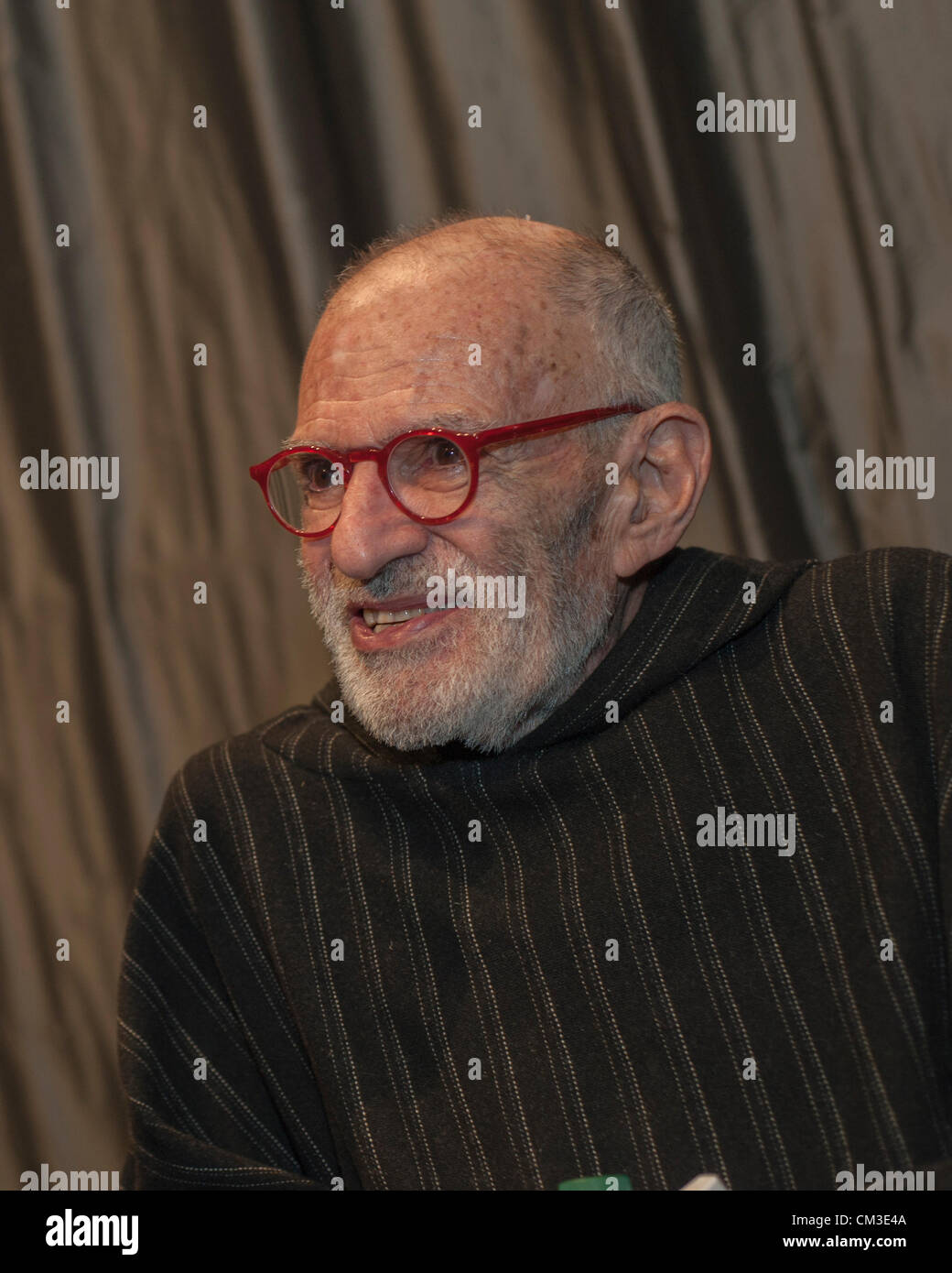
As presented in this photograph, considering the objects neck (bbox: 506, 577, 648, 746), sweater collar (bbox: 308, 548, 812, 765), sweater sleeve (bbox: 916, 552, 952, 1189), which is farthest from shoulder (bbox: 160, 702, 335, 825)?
sweater sleeve (bbox: 916, 552, 952, 1189)

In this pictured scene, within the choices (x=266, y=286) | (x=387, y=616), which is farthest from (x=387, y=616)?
(x=266, y=286)

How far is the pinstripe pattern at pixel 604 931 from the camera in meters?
1.42

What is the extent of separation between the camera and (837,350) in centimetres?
204

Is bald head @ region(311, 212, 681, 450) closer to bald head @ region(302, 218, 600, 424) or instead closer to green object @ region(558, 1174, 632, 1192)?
bald head @ region(302, 218, 600, 424)

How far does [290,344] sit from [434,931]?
39.7 inches

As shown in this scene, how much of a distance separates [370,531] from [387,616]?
13cm

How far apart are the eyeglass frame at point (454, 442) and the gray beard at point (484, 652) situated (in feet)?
0.20

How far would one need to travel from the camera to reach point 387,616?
1.61m

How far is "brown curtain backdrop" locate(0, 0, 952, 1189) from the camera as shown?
2.03 m

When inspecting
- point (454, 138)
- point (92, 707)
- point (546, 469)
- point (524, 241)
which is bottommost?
point (92, 707)

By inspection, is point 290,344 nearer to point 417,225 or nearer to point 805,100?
point 417,225

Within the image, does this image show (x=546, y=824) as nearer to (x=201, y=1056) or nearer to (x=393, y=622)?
(x=393, y=622)
